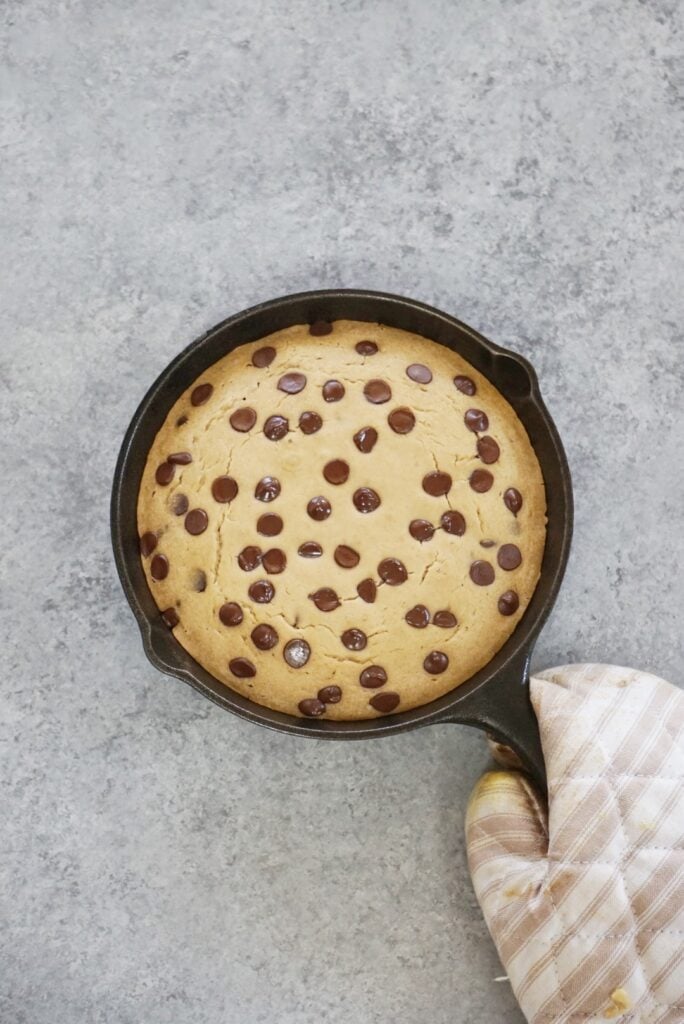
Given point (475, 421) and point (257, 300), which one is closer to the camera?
point (475, 421)

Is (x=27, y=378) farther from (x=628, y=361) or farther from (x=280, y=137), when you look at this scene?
(x=628, y=361)

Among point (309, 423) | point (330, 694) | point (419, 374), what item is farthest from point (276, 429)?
point (330, 694)

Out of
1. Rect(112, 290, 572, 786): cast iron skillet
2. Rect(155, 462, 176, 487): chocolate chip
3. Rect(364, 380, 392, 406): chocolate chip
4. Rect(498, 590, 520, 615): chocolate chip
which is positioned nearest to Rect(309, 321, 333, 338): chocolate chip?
Rect(112, 290, 572, 786): cast iron skillet

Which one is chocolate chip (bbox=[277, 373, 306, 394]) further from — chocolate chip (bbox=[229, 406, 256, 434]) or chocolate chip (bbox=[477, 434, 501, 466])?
chocolate chip (bbox=[477, 434, 501, 466])

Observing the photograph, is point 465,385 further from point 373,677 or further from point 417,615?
point 373,677

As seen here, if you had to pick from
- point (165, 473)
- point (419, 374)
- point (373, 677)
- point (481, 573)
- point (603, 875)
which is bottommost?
point (603, 875)
